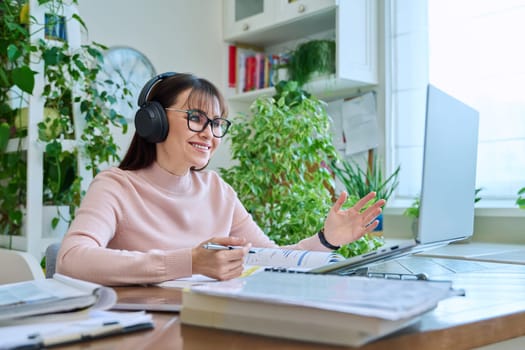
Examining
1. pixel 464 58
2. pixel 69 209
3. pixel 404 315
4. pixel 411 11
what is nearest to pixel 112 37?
pixel 69 209

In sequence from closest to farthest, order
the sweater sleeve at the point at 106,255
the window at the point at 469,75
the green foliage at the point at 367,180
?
the sweater sleeve at the point at 106,255 < the window at the point at 469,75 < the green foliage at the point at 367,180

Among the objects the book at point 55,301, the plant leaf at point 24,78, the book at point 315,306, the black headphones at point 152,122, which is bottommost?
the book at point 55,301

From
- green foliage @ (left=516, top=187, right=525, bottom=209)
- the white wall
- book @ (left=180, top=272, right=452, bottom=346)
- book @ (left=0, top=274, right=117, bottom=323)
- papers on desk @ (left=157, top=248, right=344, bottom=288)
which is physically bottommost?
papers on desk @ (left=157, top=248, right=344, bottom=288)

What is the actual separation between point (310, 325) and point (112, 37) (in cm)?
296

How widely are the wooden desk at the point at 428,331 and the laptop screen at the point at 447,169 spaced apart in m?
0.11

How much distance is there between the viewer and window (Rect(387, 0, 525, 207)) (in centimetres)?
263

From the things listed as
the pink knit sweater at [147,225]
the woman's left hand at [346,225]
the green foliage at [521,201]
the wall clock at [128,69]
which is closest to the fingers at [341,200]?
the woman's left hand at [346,225]

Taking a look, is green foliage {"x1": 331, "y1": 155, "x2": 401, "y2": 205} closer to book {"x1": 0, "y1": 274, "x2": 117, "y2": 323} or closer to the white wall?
the white wall

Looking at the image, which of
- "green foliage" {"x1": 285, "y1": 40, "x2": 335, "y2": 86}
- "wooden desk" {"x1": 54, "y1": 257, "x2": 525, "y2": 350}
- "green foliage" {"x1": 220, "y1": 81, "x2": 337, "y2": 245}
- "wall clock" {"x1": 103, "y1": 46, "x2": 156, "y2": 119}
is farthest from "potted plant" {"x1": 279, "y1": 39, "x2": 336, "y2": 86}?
"wooden desk" {"x1": 54, "y1": 257, "x2": 525, "y2": 350}

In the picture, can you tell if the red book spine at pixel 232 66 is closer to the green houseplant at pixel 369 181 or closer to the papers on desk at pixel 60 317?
the green houseplant at pixel 369 181

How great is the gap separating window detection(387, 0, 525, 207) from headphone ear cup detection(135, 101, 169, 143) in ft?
5.80

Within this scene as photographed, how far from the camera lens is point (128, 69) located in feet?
10.8

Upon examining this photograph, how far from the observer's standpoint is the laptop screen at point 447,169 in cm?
Answer: 86

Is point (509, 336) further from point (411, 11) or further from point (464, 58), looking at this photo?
point (411, 11)
